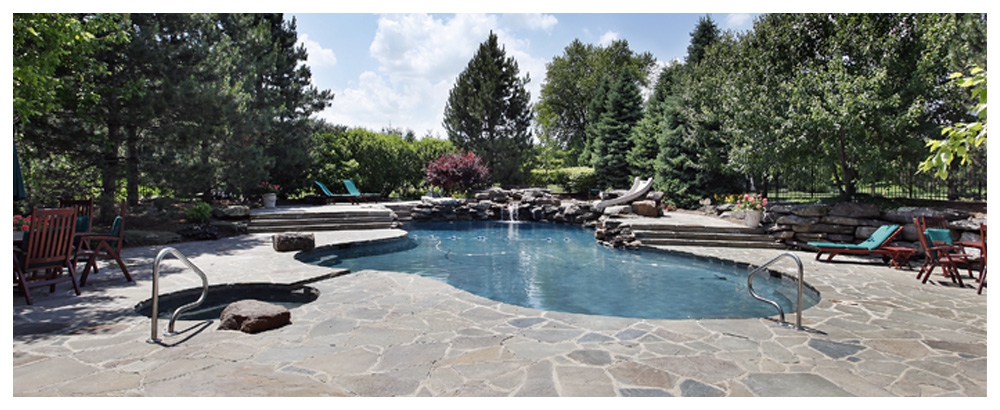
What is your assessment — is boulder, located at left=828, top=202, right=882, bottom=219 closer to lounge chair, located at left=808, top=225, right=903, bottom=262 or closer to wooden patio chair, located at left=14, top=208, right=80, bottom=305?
lounge chair, located at left=808, top=225, right=903, bottom=262

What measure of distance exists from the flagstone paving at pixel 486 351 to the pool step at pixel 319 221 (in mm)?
6950

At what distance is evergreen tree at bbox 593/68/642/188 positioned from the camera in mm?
22750

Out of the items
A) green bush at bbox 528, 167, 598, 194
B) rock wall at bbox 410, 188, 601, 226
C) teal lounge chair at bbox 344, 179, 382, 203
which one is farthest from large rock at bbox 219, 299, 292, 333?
green bush at bbox 528, 167, 598, 194

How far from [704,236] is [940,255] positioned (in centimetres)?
447

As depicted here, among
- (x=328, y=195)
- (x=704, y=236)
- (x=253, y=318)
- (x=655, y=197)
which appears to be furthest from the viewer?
(x=328, y=195)

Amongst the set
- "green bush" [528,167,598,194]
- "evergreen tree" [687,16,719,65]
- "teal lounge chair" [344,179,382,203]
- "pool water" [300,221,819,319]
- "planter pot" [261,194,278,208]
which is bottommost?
"pool water" [300,221,819,319]

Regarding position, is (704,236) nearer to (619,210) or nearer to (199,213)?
(619,210)

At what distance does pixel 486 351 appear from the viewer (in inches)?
144

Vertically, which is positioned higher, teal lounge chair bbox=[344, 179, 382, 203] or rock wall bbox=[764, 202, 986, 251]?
teal lounge chair bbox=[344, 179, 382, 203]

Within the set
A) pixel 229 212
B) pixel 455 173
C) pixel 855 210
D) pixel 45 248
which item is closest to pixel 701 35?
pixel 455 173

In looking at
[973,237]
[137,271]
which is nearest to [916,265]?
[973,237]

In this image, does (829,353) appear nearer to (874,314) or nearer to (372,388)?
(874,314)

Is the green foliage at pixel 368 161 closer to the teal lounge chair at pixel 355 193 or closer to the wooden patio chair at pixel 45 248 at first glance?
the teal lounge chair at pixel 355 193

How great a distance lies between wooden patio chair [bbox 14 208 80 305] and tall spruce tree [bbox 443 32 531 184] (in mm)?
18854
